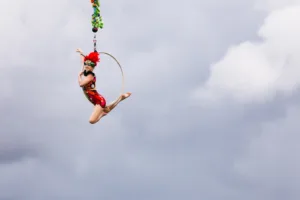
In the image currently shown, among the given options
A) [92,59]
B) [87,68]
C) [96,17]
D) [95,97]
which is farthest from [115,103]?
[96,17]

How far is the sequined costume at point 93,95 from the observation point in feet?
102

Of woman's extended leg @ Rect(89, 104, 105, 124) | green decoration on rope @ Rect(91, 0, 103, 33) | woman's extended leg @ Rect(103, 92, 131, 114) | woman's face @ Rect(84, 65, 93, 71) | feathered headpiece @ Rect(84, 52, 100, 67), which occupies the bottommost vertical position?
woman's extended leg @ Rect(89, 104, 105, 124)

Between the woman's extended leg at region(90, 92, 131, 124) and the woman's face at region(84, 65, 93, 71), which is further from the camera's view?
the woman's extended leg at region(90, 92, 131, 124)

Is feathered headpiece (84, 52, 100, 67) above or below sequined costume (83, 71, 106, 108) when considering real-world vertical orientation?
above

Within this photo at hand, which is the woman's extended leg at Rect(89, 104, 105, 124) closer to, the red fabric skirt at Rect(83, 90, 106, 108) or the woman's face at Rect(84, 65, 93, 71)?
the red fabric skirt at Rect(83, 90, 106, 108)

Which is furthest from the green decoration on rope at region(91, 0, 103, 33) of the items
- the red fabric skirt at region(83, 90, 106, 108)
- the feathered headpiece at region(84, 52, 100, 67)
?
the red fabric skirt at region(83, 90, 106, 108)

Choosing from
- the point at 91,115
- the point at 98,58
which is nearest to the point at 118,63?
the point at 98,58

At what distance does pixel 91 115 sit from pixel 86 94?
1321mm

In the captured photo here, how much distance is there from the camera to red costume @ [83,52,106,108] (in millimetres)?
30531

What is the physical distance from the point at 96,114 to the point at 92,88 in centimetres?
159

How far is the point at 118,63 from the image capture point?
2948 centimetres

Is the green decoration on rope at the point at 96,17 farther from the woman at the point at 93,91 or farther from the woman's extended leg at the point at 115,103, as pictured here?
the woman's extended leg at the point at 115,103

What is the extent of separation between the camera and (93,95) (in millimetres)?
31234

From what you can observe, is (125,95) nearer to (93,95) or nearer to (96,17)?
(93,95)
